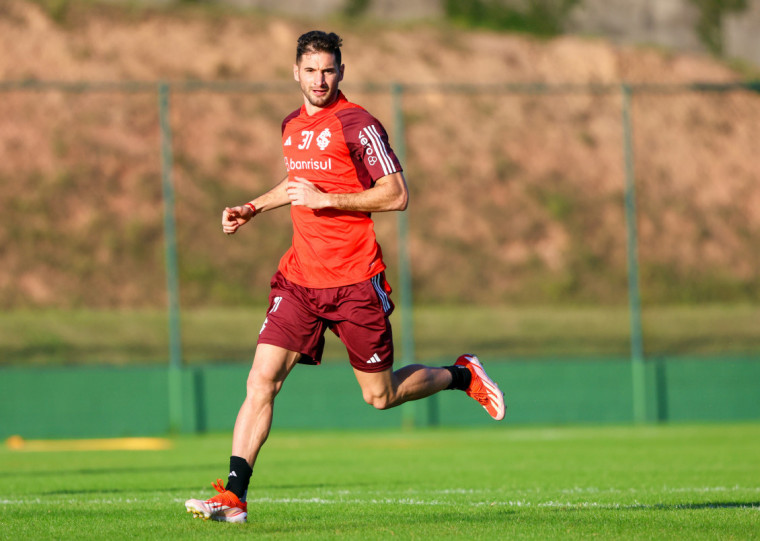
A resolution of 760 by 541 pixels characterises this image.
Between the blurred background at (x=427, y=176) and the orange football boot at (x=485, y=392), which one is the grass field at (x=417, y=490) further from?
the blurred background at (x=427, y=176)

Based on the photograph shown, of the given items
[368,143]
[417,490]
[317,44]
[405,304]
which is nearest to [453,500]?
[417,490]

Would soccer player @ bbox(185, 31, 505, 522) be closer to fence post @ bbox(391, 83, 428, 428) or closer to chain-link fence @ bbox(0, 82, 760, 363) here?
fence post @ bbox(391, 83, 428, 428)

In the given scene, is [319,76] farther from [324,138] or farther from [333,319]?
[333,319]

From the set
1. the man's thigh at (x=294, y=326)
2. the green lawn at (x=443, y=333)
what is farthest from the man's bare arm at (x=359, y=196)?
the green lawn at (x=443, y=333)

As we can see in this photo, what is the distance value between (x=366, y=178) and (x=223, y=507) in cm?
197

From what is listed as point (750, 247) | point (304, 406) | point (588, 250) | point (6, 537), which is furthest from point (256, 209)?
point (750, 247)

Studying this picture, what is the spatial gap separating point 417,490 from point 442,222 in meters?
28.9

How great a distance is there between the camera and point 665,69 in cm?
4425

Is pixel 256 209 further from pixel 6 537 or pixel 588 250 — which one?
pixel 588 250

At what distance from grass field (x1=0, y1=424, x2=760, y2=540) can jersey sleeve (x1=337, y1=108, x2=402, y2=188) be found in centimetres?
190

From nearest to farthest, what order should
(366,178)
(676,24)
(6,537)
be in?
(6,537) → (366,178) → (676,24)

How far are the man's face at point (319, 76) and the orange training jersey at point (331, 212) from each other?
101 mm

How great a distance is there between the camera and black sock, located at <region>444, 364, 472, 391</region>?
24.7 ft

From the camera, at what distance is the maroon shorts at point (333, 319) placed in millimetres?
6688
